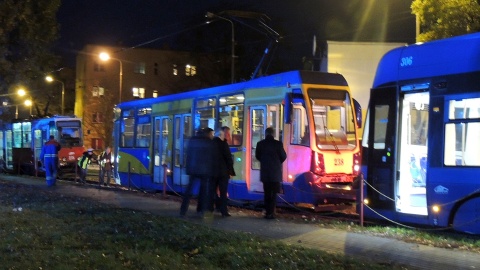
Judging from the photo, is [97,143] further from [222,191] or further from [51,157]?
[222,191]

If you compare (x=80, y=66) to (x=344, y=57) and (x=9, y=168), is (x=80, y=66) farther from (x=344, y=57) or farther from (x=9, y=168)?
(x=344, y=57)

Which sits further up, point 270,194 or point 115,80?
point 115,80

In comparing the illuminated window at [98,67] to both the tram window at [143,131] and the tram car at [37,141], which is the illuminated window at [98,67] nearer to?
the tram car at [37,141]

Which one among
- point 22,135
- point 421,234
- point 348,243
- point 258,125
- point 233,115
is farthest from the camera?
point 22,135

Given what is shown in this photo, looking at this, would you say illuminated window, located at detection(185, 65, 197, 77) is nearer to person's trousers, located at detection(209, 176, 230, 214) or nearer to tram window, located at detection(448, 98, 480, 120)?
person's trousers, located at detection(209, 176, 230, 214)

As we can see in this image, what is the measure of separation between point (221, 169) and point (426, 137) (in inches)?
165

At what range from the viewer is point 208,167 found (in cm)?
1235

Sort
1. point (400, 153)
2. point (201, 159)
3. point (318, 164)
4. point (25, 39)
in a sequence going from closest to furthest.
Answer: point (400, 153) → point (201, 159) → point (318, 164) → point (25, 39)

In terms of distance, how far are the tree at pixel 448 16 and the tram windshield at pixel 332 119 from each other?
4872 millimetres

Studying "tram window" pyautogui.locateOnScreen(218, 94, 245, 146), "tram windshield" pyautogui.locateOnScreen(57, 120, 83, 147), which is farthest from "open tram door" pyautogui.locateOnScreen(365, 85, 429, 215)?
"tram windshield" pyautogui.locateOnScreen(57, 120, 83, 147)

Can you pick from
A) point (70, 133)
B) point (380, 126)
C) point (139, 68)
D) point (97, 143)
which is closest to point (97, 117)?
point (97, 143)

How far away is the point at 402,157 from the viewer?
1132 centimetres

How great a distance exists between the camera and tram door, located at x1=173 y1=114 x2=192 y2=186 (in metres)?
18.7

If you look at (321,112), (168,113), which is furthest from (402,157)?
(168,113)
